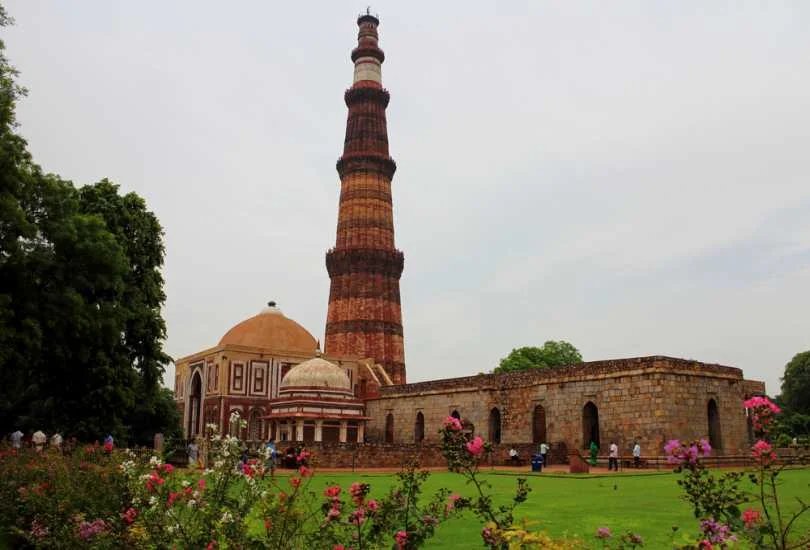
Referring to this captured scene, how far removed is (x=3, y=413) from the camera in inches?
887

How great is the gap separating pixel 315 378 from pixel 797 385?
29.8 metres

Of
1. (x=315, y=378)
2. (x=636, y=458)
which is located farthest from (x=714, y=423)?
(x=315, y=378)

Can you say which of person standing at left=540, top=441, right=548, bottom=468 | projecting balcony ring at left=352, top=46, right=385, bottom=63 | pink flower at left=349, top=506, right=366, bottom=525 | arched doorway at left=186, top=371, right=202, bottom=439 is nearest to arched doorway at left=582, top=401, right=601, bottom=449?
person standing at left=540, top=441, right=548, bottom=468

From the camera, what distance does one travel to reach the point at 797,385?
4266 cm

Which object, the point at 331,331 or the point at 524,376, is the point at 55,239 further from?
the point at 331,331

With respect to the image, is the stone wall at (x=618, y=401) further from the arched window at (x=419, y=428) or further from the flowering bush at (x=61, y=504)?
the flowering bush at (x=61, y=504)

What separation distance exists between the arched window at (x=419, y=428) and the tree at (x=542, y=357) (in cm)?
1550

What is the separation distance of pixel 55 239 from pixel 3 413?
9.90 m

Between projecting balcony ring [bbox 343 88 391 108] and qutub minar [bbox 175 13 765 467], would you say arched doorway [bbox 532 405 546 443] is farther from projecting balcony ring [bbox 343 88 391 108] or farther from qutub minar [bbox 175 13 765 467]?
projecting balcony ring [bbox 343 88 391 108]

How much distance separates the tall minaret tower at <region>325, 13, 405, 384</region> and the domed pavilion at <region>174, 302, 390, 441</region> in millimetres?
1744

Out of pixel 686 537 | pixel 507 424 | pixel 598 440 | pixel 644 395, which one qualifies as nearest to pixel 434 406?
pixel 507 424

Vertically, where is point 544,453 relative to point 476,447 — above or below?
below

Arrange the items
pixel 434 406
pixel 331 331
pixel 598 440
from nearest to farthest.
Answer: pixel 598 440
pixel 434 406
pixel 331 331

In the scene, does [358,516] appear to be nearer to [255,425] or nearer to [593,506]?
[593,506]
